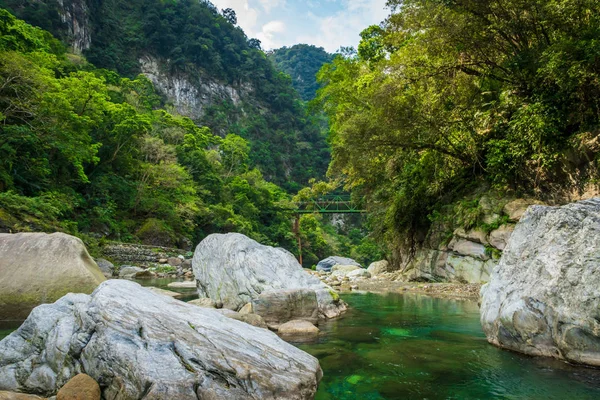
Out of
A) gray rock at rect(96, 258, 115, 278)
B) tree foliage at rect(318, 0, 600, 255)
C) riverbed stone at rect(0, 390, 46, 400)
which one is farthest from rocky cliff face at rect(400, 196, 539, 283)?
gray rock at rect(96, 258, 115, 278)

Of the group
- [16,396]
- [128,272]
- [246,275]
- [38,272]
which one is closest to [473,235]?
[246,275]

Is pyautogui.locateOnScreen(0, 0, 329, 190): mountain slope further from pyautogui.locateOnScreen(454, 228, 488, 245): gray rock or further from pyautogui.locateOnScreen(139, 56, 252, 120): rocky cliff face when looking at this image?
pyautogui.locateOnScreen(454, 228, 488, 245): gray rock

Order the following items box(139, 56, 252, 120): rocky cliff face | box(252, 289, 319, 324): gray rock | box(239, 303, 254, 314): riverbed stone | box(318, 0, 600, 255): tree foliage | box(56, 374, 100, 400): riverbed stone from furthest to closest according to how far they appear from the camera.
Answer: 1. box(139, 56, 252, 120): rocky cliff face
2. box(318, 0, 600, 255): tree foliage
3. box(239, 303, 254, 314): riverbed stone
4. box(252, 289, 319, 324): gray rock
5. box(56, 374, 100, 400): riverbed stone

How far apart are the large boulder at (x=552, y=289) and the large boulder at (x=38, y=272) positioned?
6.08 m

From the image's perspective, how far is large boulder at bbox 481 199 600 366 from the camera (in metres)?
3.91

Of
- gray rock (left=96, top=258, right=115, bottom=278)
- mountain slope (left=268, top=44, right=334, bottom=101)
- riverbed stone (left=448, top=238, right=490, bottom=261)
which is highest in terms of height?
mountain slope (left=268, top=44, right=334, bottom=101)

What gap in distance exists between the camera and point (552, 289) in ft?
13.8

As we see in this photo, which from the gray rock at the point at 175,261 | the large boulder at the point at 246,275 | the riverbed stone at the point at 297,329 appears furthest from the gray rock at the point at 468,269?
the gray rock at the point at 175,261

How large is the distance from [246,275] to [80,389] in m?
4.92

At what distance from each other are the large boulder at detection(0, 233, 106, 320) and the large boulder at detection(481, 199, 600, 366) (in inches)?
239

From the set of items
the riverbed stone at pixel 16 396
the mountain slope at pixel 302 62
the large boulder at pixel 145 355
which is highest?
the mountain slope at pixel 302 62

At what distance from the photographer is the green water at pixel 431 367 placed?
3537 mm

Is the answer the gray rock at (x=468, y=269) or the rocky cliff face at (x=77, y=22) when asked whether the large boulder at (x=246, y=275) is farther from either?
the rocky cliff face at (x=77, y=22)

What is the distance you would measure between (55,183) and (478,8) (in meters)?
20.1
